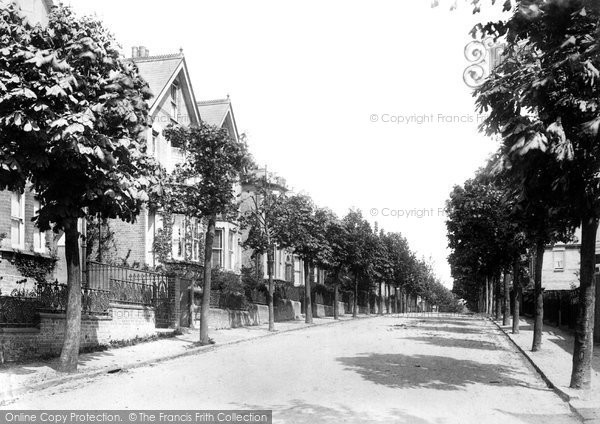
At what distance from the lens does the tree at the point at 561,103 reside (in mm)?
9820

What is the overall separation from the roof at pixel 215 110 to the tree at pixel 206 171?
17.0 meters

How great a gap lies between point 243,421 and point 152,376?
207 inches

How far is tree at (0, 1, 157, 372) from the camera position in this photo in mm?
11047

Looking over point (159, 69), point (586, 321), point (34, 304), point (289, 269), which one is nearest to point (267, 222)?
point (159, 69)

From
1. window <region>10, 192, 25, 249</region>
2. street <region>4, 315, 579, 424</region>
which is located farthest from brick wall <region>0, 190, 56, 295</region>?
street <region>4, 315, 579, 424</region>

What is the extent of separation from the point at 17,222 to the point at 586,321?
15.6m

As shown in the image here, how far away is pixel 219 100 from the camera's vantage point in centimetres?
3872

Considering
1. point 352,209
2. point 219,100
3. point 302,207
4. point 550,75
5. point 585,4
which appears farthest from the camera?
point 352,209

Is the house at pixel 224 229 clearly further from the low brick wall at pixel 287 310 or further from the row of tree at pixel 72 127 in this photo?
the row of tree at pixel 72 127

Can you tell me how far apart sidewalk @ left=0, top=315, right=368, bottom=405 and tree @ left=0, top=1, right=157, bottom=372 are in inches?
24.3

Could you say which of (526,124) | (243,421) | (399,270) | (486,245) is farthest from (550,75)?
(399,270)

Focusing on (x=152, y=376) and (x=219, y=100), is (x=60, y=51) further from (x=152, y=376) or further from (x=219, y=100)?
(x=219, y=100)

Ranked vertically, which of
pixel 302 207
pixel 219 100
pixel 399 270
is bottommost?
pixel 399 270
